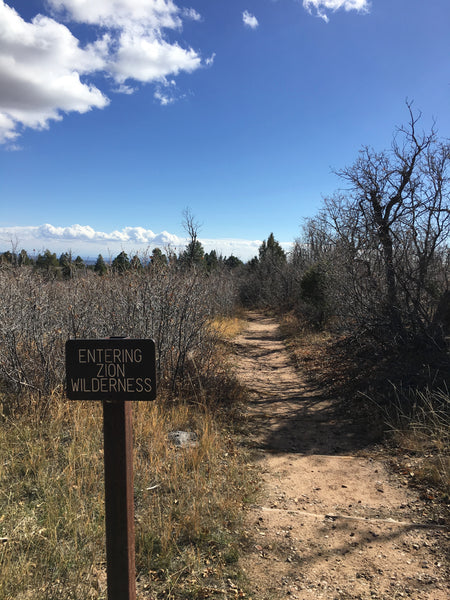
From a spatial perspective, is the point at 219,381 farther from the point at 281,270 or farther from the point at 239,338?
the point at 281,270

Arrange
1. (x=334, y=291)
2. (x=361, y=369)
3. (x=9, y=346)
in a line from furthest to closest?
(x=334, y=291)
(x=361, y=369)
(x=9, y=346)

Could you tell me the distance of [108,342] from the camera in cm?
200

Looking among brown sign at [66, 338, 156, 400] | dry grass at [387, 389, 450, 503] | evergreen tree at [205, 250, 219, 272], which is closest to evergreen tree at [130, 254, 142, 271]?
dry grass at [387, 389, 450, 503]

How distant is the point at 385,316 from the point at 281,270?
23426 mm

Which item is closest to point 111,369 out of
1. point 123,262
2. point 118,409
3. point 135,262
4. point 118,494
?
point 118,409

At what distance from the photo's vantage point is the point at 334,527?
3.35m

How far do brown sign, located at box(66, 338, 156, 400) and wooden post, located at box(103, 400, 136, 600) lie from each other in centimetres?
8

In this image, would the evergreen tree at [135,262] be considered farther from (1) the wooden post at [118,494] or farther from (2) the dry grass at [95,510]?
(1) the wooden post at [118,494]

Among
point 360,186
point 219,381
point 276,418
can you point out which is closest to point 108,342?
point 276,418

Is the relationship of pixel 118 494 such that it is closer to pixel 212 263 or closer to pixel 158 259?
pixel 158 259

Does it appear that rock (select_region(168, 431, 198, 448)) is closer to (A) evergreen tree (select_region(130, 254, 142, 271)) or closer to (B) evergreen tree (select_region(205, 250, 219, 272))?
(A) evergreen tree (select_region(130, 254, 142, 271))

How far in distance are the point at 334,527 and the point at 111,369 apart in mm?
2596

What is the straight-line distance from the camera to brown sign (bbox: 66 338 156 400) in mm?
1970

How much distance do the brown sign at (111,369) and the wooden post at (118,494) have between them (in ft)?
0.26
